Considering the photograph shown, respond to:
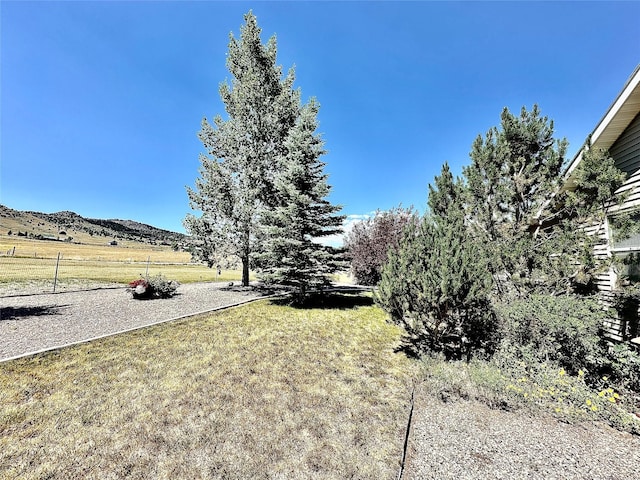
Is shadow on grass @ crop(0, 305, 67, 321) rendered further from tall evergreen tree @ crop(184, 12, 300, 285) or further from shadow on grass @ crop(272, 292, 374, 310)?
shadow on grass @ crop(272, 292, 374, 310)

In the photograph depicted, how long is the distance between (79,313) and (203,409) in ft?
25.6

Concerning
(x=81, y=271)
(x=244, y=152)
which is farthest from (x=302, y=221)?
(x=81, y=271)

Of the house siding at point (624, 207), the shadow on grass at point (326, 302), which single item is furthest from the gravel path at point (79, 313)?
the house siding at point (624, 207)

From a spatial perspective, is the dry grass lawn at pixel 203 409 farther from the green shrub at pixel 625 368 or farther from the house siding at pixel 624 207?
the house siding at pixel 624 207

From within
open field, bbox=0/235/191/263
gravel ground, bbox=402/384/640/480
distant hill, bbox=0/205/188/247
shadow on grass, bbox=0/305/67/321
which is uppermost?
distant hill, bbox=0/205/188/247

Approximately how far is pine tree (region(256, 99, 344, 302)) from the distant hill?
85868 millimetres

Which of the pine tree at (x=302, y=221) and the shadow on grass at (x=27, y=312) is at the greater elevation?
the pine tree at (x=302, y=221)

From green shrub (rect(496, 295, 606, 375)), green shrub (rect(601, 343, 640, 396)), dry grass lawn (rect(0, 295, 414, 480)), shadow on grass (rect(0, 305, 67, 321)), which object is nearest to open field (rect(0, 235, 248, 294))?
shadow on grass (rect(0, 305, 67, 321))

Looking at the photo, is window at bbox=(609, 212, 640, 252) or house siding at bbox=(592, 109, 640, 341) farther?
house siding at bbox=(592, 109, 640, 341)

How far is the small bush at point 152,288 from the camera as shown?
460 inches

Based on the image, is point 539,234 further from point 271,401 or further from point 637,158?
point 271,401

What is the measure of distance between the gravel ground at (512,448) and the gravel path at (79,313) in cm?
780

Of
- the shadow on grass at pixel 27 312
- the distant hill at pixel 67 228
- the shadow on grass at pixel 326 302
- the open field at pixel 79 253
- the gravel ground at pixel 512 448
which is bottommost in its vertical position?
the gravel ground at pixel 512 448

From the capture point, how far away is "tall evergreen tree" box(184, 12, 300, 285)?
15.3m
